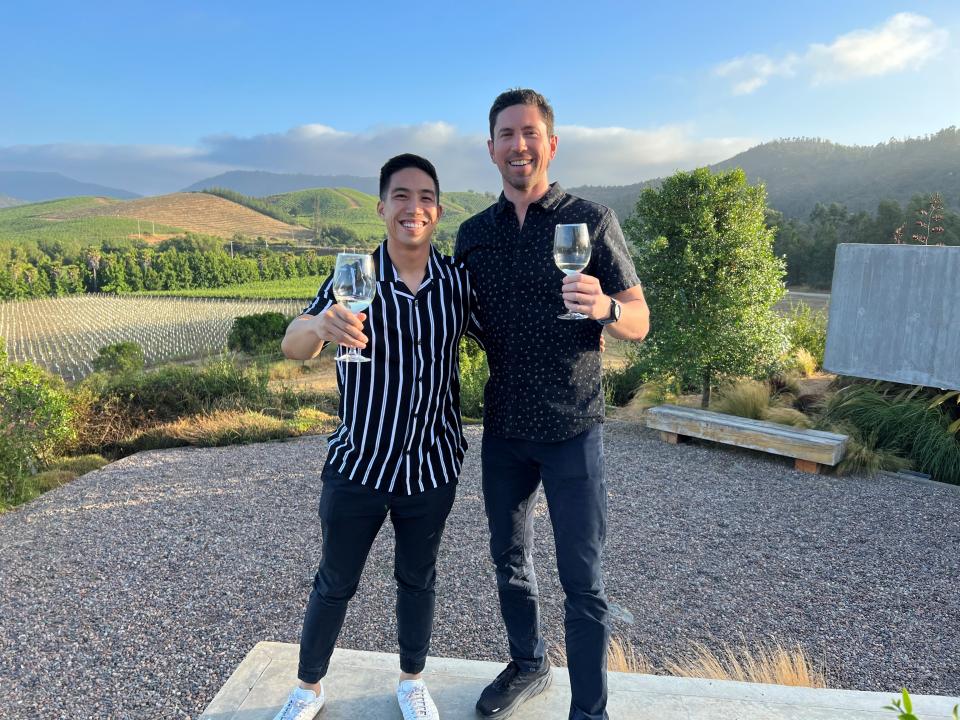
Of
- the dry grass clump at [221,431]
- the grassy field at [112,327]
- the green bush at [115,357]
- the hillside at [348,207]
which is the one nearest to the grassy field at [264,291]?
the grassy field at [112,327]

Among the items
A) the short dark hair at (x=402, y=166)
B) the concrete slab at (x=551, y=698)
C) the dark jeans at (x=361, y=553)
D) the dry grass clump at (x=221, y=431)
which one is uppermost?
the short dark hair at (x=402, y=166)

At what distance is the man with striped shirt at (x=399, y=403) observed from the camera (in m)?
2.06

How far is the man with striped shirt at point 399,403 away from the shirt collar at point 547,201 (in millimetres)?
288

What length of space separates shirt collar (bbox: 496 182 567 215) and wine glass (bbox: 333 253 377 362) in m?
0.69

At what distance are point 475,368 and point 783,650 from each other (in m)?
8.23

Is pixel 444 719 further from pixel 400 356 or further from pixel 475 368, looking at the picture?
pixel 475 368

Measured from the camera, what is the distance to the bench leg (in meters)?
6.46

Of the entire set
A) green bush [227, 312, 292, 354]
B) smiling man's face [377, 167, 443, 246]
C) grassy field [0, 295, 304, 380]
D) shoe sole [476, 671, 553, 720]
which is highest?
smiling man's face [377, 167, 443, 246]

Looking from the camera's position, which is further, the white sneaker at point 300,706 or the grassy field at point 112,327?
the grassy field at point 112,327

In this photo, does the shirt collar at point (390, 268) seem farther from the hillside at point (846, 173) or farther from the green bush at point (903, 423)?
the hillside at point (846, 173)


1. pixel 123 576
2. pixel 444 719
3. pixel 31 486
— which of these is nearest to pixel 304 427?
pixel 31 486

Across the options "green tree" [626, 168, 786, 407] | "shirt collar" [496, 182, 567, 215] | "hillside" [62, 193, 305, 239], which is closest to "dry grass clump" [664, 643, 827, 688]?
"shirt collar" [496, 182, 567, 215]

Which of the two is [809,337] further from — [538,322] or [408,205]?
[408,205]

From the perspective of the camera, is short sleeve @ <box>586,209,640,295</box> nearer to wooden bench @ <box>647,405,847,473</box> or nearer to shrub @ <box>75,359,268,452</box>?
wooden bench @ <box>647,405,847,473</box>
